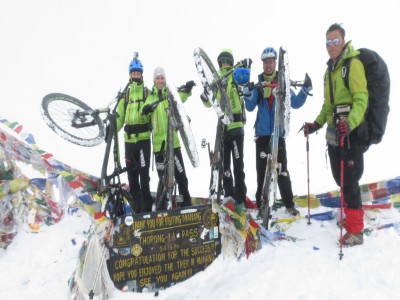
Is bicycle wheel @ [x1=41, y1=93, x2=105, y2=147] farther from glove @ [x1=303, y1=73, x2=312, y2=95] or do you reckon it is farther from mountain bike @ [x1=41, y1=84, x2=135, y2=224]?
glove @ [x1=303, y1=73, x2=312, y2=95]

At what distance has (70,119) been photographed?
16.9ft

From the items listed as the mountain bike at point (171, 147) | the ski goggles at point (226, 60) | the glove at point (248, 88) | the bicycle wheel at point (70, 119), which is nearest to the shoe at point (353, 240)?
the mountain bike at point (171, 147)

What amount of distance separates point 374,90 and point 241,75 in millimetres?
1939

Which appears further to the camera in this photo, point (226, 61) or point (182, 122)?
point (226, 61)

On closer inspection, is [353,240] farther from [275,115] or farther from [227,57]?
[227,57]

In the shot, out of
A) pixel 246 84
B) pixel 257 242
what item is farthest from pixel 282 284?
pixel 246 84

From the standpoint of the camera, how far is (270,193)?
188 inches

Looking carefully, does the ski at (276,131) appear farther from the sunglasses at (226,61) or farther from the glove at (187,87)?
the glove at (187,87)

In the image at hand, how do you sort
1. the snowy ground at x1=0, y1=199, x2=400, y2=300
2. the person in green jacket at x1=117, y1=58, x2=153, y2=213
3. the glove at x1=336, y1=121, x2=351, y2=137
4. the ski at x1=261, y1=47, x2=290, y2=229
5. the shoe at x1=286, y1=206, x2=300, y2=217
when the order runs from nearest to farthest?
1. the snowy ground at x1=0, y1=199, x2=400, y2=300
2. the glove at x1=336, y1=121, x2=351, y2=137
3. the ski at x1=261, y1=47, x2=290, y2=229
4. the shoe at x1=286, y1=206, x2=300, y2=217
5. the person in green jacket at x1=117, y1=58, x2=153, y2=213

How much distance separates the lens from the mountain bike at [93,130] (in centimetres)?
486

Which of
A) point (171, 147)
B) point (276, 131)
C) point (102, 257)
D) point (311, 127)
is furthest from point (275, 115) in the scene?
point (102, 257)

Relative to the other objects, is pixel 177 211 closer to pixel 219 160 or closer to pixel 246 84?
pixel 219 160

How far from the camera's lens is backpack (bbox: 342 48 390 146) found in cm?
390

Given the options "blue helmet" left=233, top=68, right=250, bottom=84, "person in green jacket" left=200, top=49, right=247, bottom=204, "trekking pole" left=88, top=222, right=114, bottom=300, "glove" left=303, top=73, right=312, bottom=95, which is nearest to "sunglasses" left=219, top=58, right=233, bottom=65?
"person in green jacket" left=200, top=49, right=247, bottom=204
